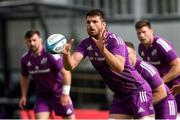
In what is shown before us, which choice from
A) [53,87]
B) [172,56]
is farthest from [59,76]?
→ [172,56]

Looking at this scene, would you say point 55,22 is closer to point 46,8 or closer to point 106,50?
point 46,8

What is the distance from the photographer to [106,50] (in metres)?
7.88

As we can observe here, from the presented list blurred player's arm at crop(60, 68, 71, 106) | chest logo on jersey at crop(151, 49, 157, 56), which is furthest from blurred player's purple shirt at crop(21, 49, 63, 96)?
chest logo on jersey at crop(151, 49, 157, 56)

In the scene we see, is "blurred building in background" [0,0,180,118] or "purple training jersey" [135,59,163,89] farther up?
"purple training jersey" [135,59,163,89]

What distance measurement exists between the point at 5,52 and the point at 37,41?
794cm

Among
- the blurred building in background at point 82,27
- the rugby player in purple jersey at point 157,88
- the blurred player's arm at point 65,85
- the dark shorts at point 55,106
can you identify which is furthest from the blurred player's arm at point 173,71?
the blurred building in background at point 82,27

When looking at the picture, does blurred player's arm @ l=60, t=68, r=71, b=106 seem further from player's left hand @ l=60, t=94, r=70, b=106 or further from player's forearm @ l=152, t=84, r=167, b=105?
player's forearm @ l=152, t=84, r=167, b=105

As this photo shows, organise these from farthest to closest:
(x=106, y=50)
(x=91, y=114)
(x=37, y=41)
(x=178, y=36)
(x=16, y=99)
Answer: (x=178, y=36), (x=16, y=99), (x=91, y=114), (x=37, y=41), (x=106, y=50)

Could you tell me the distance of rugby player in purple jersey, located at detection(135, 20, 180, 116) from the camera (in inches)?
391

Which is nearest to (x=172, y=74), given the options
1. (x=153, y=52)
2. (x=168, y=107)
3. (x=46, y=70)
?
(x=153, y=52)

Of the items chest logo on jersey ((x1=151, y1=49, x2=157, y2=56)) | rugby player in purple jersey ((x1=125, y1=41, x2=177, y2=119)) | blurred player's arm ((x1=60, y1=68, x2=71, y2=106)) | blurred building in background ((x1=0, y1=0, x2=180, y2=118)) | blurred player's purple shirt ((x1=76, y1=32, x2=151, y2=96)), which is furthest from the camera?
blurred building in background ((x1=0, y1=0, x2=180, y2=118))

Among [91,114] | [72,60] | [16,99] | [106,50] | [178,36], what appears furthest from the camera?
[178,36]

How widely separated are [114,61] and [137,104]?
1.10 metres

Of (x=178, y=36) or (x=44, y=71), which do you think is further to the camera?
(x=178, y=36)
